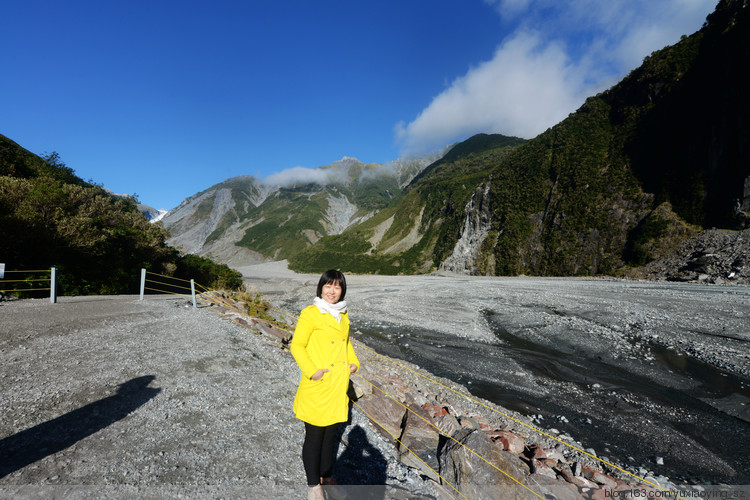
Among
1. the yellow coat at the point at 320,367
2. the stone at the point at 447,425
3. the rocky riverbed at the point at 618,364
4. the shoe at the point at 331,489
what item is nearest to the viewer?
the yellow coat at the point at 320,367

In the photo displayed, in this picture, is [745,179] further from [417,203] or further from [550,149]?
[417,203]

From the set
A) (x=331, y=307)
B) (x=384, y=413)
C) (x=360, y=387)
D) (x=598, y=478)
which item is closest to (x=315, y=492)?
(x=331, y=307)

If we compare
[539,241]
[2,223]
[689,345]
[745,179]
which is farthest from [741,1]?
[2,223]

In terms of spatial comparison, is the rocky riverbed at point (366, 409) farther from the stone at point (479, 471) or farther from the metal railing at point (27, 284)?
the metal railing at point (27, 284)

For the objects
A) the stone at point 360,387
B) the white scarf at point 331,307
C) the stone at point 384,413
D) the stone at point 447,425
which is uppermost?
the white scarf at point 331,307

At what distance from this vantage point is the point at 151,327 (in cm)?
958

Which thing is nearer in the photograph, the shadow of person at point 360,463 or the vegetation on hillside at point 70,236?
the shadow of person at point 360,463

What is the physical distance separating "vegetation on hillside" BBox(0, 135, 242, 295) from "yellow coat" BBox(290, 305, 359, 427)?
18.4 metres

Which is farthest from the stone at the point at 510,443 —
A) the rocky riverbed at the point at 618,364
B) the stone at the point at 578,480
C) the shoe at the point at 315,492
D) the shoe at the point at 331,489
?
the shoe at the point at 315,492

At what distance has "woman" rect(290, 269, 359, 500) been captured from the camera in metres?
3.10

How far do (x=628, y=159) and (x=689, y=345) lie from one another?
50986 mm

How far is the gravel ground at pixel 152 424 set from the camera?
3.26m

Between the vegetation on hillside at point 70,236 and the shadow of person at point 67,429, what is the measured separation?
1489 cm

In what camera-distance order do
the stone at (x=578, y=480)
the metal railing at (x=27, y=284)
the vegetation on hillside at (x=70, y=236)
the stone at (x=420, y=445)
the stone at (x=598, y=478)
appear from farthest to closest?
the vegetation on hillside at (x=70, y=236) → the metal railing at (x=27, y=284) → the stone at (x=598, y=478) → the stone at (x=578, y=480) → the stone at (x=420, y=445)
